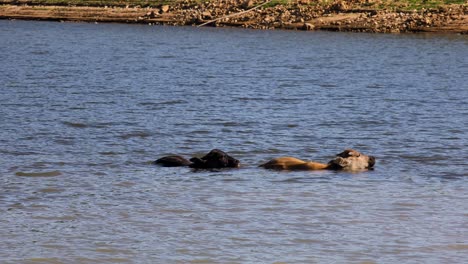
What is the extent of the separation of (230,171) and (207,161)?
1.58ft

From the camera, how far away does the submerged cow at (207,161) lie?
58.5ft

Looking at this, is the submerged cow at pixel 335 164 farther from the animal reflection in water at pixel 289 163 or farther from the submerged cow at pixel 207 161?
the submerged cow at pixel 207 161

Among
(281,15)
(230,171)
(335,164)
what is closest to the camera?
(230,171)

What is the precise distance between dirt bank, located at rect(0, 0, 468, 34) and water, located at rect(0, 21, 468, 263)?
1684cm

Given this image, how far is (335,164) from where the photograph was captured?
705 inches

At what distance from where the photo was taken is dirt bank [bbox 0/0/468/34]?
2339 inches

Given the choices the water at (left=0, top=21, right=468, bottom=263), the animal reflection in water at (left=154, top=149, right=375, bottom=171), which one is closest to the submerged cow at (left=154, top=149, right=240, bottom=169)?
the animal reflection in water at (left=154, top=149, right=375, bottom=171)

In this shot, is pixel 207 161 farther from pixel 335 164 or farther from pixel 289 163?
pixel 335 164

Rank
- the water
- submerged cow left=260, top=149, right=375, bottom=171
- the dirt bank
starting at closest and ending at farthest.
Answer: the water < submerged cow left=260, top=149, right=375, bottom=171 < the dirt bank

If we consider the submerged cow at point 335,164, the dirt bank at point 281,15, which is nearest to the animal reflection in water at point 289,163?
the submerged cow at point 335,164

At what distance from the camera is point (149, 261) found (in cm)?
1204

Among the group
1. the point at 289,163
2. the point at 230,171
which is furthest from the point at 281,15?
the point at 230,171

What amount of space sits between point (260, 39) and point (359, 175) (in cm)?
4479

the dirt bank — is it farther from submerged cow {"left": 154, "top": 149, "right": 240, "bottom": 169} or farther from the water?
submerged cow {"left": 154, "top": 149, "right": 240, "bottom": 169}
